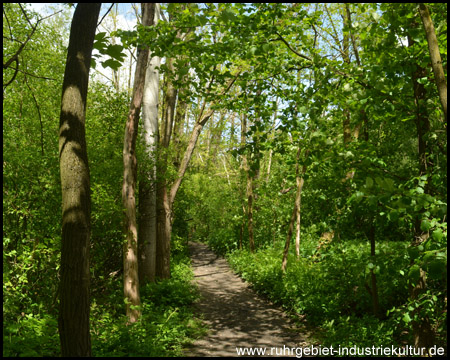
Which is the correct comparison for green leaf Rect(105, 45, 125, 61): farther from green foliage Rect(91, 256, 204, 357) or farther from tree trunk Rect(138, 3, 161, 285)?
tree trunk Rect(138, 3, 161, 285)

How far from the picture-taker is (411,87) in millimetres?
3674

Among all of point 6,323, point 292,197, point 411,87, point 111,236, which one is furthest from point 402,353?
point 292,197

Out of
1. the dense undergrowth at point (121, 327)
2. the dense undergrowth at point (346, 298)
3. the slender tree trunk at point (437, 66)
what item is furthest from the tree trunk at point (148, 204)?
the slender tree trunk at point (437, 66)

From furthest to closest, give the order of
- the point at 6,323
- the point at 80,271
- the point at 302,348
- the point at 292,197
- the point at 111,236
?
the point at 292,197 < the point at 111,236 < the point at 302,348 < the point at 6,323 < the point at 80,271

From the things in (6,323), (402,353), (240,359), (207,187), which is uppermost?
(207,187)

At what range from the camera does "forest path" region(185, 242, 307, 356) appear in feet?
19.7

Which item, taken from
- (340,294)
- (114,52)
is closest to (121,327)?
(340,294)

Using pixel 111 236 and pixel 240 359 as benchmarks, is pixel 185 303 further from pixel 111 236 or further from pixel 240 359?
pixel 240 359

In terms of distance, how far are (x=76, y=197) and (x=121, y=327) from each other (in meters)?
3.42

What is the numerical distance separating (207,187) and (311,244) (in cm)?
1126

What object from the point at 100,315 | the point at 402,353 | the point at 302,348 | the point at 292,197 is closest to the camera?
the point at 402,353

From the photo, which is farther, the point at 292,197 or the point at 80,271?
the point at 292,197

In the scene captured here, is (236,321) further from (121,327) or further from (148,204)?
(148,204)

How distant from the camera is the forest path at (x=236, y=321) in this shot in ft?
19.7
